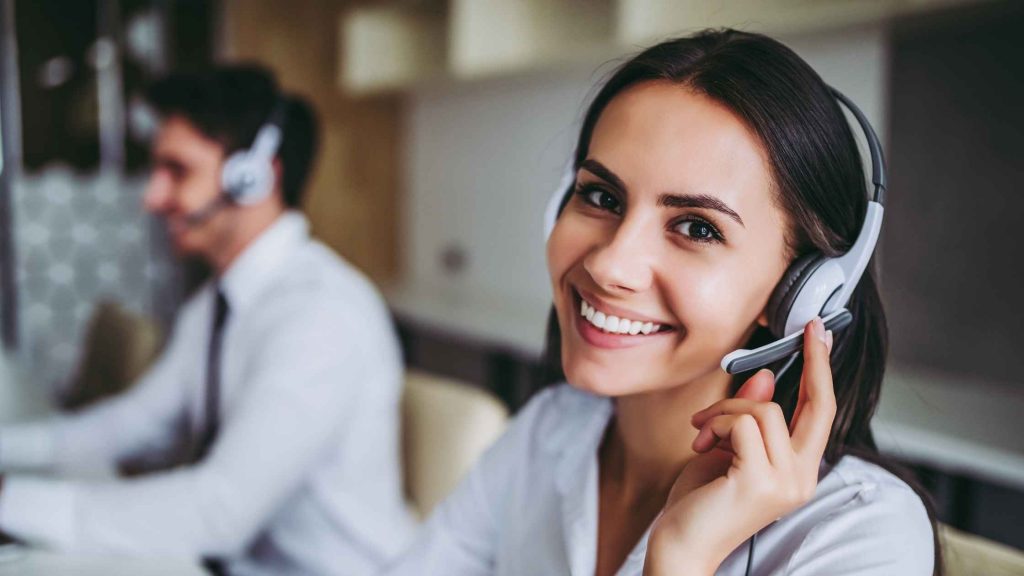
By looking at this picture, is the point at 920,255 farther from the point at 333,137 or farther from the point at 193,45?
the point at 193,45

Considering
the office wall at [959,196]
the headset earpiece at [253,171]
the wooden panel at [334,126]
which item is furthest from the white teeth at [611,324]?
the wooden panel at [334,126]

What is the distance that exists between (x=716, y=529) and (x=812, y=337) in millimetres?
187

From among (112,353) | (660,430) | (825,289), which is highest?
(825,289)

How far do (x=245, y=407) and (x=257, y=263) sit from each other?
41cm

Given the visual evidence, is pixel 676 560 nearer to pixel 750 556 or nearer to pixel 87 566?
pixel 750 556

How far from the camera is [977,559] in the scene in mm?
768

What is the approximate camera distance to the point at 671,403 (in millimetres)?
855

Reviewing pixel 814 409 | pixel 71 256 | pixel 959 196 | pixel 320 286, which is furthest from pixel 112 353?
pixel 959 196

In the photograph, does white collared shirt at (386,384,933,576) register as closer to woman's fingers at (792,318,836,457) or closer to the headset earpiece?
woman's fingers at (792,318,836,457)


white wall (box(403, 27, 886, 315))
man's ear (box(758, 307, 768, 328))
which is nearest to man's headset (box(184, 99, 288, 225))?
man's ear (box(758, 307, 768, 328))

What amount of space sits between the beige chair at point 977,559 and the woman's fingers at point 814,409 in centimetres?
27

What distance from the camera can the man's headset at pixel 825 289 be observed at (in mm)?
708

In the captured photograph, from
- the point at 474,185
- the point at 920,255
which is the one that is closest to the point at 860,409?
the point at 920,255

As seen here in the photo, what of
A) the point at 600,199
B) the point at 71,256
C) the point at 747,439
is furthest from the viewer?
the point at 71,256
